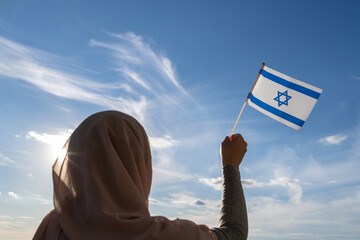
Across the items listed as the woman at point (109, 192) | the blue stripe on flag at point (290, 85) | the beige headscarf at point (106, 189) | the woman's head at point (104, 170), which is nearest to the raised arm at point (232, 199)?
the woman at point (109, 192)

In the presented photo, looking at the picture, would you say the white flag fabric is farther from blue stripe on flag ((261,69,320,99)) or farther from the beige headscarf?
the beige headscarf

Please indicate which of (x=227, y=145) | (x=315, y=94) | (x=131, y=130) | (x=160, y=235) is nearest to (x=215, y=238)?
(x=160, y=235)

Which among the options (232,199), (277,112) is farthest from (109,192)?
(277,112)

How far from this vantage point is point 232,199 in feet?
8.03

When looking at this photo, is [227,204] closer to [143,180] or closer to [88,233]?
[143,180]

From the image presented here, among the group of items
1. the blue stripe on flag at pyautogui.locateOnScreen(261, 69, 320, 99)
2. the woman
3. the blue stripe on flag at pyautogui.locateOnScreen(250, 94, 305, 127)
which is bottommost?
the woman

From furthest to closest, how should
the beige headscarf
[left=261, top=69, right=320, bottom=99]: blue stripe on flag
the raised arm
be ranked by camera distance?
[left=261, top=69, right=320, bottom=99]: blue stripe on flag, the raised arm, the beige headscarf

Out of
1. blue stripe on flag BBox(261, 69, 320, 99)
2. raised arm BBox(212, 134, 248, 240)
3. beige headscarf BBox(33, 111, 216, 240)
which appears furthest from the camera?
blue stripe on flag BBox(261, 69, 320, 99)

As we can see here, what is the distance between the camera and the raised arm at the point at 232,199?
2.23m

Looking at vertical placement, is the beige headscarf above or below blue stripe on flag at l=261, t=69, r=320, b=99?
below

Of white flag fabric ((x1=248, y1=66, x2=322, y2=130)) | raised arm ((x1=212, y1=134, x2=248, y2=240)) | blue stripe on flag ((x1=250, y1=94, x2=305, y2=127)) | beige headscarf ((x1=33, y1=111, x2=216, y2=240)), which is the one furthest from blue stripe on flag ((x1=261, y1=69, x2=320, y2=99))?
beige headscarf ((x1=33, y1=111, x2=216, y2=240))

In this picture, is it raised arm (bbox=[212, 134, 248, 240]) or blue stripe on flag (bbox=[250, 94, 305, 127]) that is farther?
blue stripe on flag (bbox=[250, 94, 305, 127])

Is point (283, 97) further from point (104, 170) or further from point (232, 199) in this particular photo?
point (104, 170)

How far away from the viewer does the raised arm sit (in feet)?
7.33
